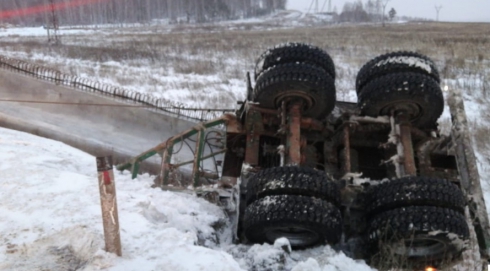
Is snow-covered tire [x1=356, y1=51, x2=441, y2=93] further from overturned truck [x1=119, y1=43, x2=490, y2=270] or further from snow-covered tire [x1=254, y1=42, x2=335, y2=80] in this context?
snow-covered tire [x1=254, y1=42, x2=335, y2=80]

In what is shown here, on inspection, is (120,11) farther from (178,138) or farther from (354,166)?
(354,166)

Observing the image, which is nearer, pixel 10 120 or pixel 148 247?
pixel 148 247

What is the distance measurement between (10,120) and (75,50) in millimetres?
11860

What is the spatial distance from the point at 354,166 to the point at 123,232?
3088 millimetres

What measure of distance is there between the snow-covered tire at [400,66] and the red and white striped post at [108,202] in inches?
144

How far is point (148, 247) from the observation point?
345 centimetres

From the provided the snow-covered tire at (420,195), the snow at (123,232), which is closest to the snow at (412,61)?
the snow-covered tire at (420,195)

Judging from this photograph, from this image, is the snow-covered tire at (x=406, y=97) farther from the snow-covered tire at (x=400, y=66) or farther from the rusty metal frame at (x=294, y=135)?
the rusty metal frame at (x=294, y=135)

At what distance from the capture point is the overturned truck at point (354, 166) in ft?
13.0

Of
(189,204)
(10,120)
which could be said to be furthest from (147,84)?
(189,204)

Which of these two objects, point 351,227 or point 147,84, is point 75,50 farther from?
point 351,227

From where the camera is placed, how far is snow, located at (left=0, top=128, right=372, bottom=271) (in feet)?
10.7

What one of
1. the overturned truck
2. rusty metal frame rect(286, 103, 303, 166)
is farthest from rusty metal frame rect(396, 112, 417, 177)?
rusty metal frame rect(286, 103, 303, 166)

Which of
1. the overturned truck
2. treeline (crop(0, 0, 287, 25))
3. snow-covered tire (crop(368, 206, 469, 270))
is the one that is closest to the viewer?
snow-covered tire (crop(368, 206, 469, 270))
